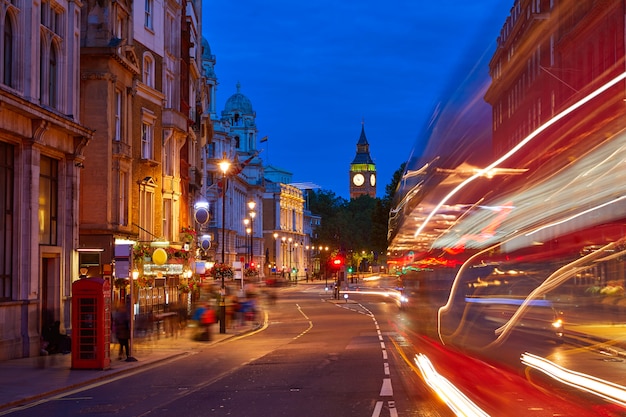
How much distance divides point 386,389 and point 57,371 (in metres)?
9.74

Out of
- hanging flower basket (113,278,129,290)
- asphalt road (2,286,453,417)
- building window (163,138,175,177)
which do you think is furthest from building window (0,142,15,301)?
building window (163,138,175,177)

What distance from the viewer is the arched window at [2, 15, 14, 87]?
26828 mm

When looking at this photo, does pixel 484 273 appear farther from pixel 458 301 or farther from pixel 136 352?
pixel 136 352

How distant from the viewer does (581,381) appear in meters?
18.1

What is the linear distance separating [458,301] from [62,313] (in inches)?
511

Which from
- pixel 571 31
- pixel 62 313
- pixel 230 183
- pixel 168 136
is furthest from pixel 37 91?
pixel 230 183

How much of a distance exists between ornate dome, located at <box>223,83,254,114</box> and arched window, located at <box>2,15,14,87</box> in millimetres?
133004

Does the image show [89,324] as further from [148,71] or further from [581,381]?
[148,71]

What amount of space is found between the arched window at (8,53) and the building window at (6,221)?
191cm

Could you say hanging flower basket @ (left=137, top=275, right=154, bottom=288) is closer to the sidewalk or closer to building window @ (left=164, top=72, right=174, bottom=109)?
the sidewalk

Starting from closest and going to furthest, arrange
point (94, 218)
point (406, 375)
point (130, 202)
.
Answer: point (406, 375) → point (94, 218) → point (130, 202)

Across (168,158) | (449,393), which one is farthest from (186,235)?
(449,393)

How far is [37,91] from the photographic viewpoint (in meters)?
28.4

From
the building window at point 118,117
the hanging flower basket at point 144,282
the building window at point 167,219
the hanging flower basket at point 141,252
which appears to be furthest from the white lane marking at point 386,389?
the building window at point 167,219
